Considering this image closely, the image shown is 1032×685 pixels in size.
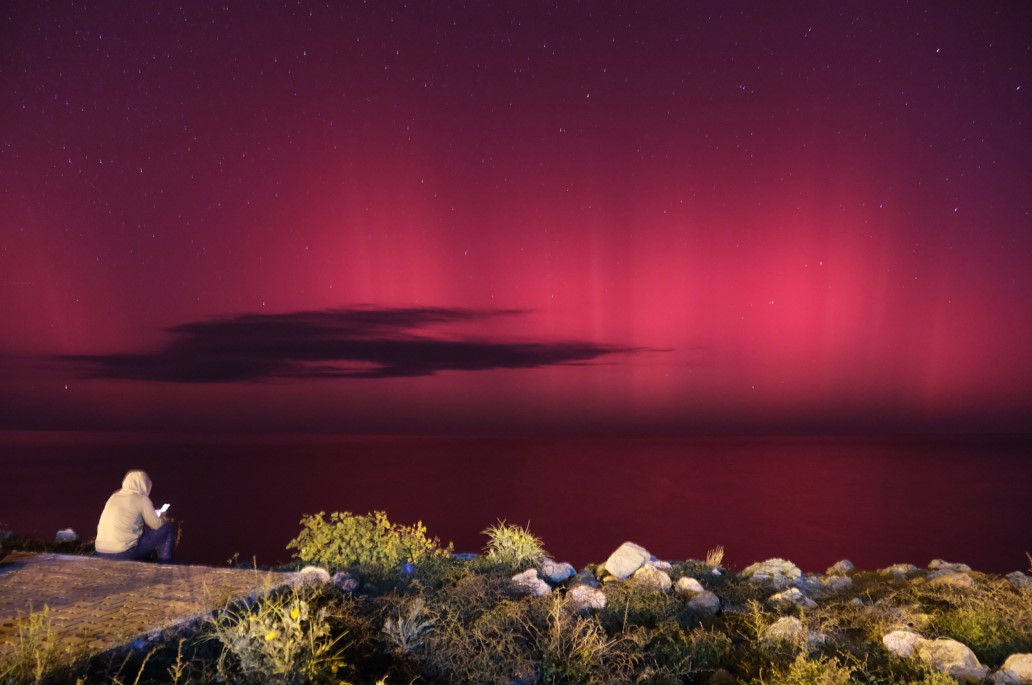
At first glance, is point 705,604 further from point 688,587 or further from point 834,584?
point 834,584

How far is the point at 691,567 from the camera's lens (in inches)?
407

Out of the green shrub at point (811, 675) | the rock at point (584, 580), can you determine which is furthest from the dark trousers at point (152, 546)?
the green shrub at point (811, 675)

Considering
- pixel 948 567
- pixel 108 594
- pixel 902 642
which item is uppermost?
pixel 108 594

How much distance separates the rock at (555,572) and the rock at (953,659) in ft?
14.1

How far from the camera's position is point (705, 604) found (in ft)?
24.5

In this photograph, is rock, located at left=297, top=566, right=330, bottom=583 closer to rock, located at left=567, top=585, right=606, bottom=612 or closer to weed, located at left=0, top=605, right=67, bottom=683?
weed, located at left=0, top=605, right=67, bottom=683

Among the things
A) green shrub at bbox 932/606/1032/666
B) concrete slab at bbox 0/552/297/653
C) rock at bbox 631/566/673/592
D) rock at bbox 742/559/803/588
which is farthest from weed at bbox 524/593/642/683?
rock at bbox 742/559/803/588

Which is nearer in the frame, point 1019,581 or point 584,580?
point 584,580

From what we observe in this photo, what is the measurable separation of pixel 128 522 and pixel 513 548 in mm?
5141

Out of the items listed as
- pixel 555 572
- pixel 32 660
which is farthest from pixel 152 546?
pixel 555 572

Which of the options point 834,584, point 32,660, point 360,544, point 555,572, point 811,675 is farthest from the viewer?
point 834,584

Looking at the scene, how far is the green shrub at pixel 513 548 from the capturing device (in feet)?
30.7

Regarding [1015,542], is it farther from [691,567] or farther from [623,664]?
[623,664]

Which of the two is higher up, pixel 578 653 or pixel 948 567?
pixel 578 653
